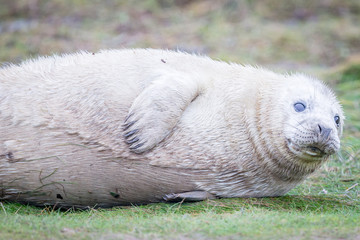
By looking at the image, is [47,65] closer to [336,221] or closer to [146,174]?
[146,174]

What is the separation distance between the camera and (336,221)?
369 centimetres

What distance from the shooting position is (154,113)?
4.28 meters

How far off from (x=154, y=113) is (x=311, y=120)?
1240 mm

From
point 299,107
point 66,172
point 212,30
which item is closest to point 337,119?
point 299,107

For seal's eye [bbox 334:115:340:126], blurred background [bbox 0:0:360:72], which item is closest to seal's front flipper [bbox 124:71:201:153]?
seal's eye [bbox 334:115:340:126]

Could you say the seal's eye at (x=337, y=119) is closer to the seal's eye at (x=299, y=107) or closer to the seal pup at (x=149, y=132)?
the seal pup at (x=149, y=132)

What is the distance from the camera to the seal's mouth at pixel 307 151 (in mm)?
4301

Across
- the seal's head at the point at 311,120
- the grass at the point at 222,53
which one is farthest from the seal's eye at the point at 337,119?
the grass at the point at 222,53

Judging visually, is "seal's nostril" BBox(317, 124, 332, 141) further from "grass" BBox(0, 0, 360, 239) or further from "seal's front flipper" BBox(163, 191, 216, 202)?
"seal's front flipper" BBox(163, 191, 216, 202)

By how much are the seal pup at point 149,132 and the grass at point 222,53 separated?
159mm

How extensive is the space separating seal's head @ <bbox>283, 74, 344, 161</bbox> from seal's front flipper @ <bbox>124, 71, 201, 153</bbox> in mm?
898

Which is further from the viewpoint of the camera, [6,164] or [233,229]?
[6,164]

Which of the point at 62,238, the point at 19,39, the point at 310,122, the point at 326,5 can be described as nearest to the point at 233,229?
the point at 62,238

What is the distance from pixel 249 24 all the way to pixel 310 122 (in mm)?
7696
